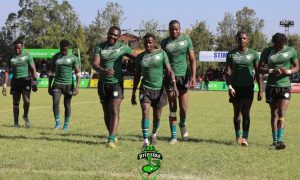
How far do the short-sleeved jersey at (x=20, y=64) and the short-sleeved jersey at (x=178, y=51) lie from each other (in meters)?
4.39

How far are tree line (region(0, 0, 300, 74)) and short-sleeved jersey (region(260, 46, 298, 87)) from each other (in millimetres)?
57151

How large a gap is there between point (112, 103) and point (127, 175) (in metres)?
2.92

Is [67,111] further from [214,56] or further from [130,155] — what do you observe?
[214,56]

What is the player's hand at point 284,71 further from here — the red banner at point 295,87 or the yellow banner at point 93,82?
the yellow banner at point 93,82

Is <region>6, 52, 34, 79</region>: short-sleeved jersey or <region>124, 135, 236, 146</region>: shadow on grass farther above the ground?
<region>6, 52, 34, 79</region>: short-sleeved jersey

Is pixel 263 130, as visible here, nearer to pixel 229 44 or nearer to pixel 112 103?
pixel 112 103

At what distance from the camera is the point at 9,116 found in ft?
51.9

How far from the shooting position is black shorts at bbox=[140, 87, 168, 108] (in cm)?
904

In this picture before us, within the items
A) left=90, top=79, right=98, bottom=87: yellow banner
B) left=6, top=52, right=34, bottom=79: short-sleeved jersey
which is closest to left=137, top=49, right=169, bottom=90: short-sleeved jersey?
left=6, top=52, right=34, bottom=79: short-sleeved jersey

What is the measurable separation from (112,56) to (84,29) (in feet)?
244

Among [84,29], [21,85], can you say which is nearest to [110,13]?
[84,29]

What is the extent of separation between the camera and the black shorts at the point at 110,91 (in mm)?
9141

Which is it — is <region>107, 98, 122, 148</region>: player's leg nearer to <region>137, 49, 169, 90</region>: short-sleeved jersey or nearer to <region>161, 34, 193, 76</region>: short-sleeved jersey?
<region>137, 49, 169, 90</region>: short-sleeved jersey

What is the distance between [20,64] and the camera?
498 inches
